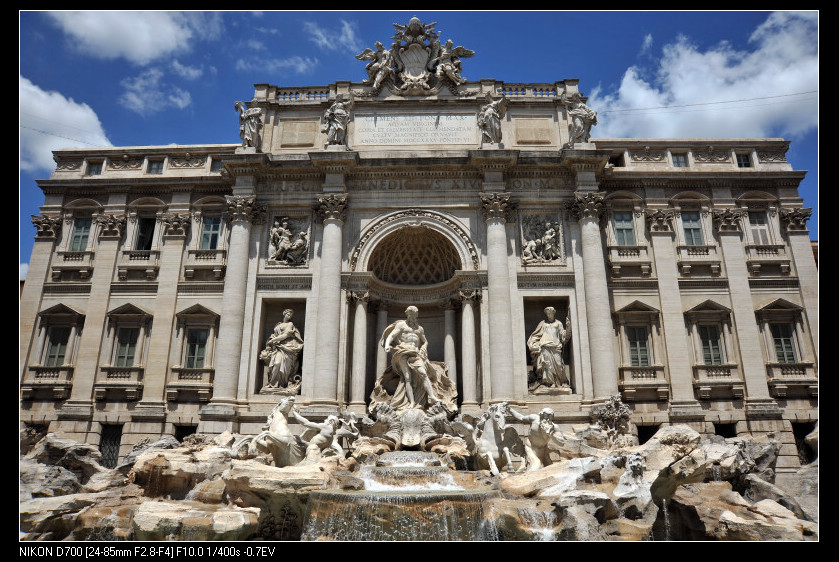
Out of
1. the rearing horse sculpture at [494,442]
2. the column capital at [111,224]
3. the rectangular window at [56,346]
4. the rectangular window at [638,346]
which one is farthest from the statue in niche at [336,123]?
the rectangular window at [638,346]

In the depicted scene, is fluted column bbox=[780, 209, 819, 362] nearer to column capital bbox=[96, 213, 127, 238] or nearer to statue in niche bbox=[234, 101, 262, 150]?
statue in niche bbox=[234, 101, 262, 150]

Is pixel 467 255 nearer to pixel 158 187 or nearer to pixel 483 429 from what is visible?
pixel 483 429

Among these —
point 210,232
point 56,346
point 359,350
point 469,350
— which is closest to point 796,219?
point 469,350

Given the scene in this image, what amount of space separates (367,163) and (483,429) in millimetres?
11892

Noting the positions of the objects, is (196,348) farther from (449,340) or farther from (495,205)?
(495,205)

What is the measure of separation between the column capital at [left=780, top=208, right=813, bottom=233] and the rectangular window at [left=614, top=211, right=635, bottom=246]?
6.63m

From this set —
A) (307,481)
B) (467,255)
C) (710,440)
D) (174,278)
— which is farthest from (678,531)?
(174,278)

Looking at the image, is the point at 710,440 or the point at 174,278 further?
the point at 174,278

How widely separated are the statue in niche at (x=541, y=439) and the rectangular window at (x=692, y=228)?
38.7 ft

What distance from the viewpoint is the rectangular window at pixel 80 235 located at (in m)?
23.9

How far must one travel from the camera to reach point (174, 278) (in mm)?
22750

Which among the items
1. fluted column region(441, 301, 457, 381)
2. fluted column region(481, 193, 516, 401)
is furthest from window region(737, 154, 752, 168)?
fluted column region(441, 301, 457, 381)

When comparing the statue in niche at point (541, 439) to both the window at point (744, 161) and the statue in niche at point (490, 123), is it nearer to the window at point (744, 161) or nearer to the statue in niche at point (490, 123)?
the statue in niche at point (490, 123)
